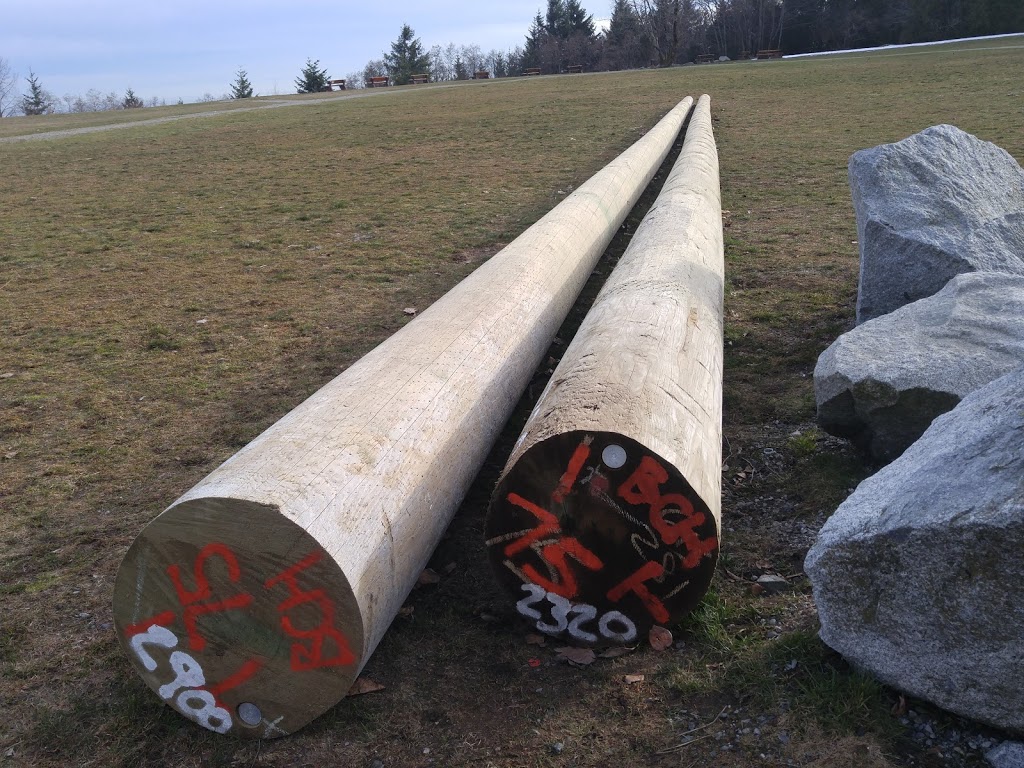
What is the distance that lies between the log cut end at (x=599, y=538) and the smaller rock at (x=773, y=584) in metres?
0.38

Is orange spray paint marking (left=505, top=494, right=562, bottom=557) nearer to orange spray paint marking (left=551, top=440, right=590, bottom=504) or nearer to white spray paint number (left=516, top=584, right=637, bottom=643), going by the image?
orange spray paint marking (left=551, top=440, right=590, bottom=504)

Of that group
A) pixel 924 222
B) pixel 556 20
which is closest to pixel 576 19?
pixel 556 20

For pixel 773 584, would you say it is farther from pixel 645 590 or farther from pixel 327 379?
pixel 327 379

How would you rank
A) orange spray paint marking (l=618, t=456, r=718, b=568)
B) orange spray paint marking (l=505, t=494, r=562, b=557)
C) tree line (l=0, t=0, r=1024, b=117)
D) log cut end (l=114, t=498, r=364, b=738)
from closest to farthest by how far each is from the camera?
log cut end (l=114, t=498, r=364, b=738) → orange spray paint marking (l=618, t=456, r=718, b=568) → orange spray paint marking (l=505, t=494, r=562, b=557) → tree line (l=0, t=0, r=1024, b=117)

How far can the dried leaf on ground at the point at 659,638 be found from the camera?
275 centimetres

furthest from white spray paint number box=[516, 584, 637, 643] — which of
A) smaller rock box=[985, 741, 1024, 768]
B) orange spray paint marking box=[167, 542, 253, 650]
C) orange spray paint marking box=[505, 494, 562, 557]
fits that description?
smaller rock box=[985, 741, 1024, 768]

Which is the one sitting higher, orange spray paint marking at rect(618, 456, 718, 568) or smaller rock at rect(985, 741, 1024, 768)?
orange spray paint marking at rect(618, 456, 718, 568)

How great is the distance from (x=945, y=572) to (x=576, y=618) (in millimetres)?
1122

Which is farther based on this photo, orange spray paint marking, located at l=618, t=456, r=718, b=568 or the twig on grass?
orange spray paint marking, located at l=618, t=456, r=718, b=568

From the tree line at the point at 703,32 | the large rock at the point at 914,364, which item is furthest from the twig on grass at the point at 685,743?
the tree line at the point at 703,32

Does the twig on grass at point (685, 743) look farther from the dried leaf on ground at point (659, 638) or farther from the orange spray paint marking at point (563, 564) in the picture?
the orange spray paint marking at point (563, 564)

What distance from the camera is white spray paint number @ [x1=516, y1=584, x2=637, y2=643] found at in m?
2.75

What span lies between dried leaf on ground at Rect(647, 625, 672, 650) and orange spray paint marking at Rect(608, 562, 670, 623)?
0.06 meters

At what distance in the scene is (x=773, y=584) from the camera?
298 cm
